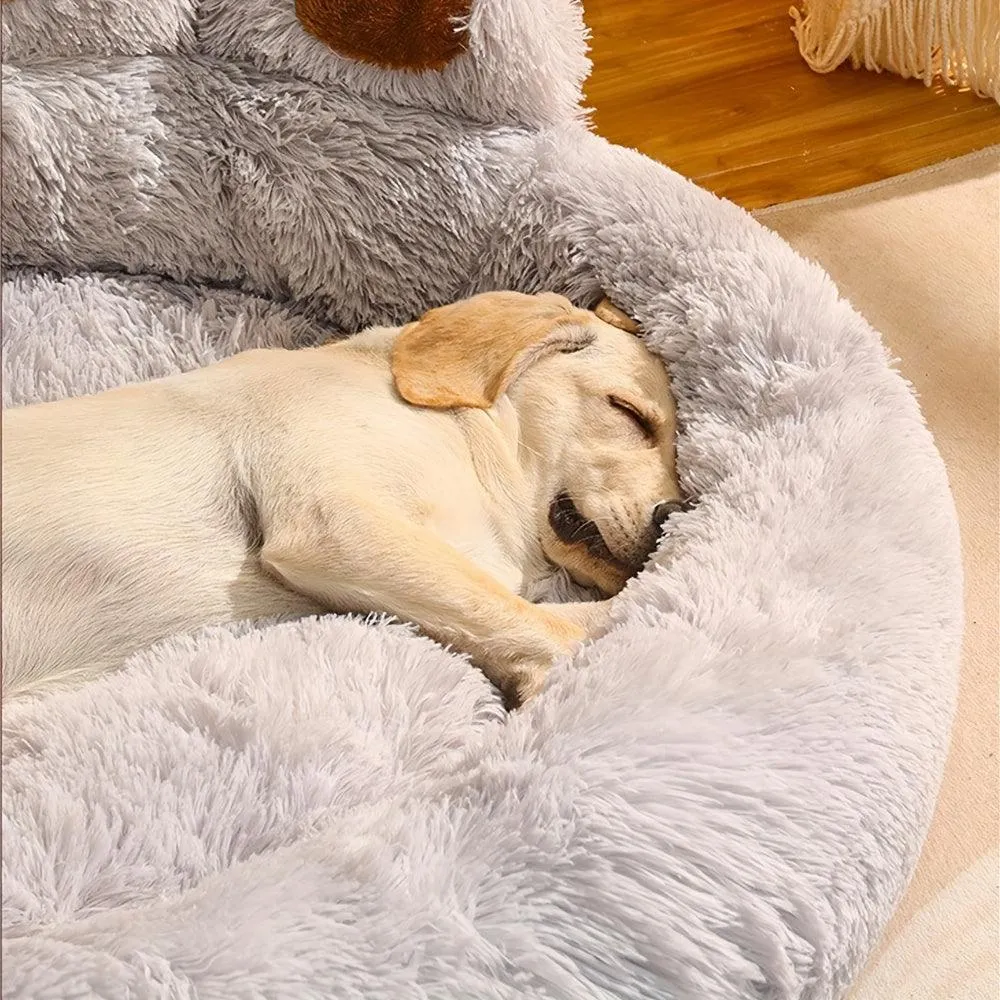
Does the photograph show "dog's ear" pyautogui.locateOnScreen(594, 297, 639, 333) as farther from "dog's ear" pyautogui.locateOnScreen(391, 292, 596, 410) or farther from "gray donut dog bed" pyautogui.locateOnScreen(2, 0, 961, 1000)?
"dog's ear" pyautogui.locateOnScreen(391, 292, 596, 410)

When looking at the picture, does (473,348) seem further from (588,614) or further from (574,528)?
(588,614)

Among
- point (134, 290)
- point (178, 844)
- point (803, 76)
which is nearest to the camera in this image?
point (178, 844)

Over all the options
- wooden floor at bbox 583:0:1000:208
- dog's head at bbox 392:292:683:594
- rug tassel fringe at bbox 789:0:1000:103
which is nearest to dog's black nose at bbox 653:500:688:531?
dog's head at bbox 392:292:683:594

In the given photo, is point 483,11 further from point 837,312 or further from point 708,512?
point 708,512

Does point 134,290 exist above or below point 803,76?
below

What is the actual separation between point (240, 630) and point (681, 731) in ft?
1.71

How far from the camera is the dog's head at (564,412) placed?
57.8 inches

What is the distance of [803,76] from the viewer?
117 inches

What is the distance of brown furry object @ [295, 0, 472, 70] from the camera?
1675 mm

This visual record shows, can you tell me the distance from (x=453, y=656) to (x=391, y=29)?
3.18 feet

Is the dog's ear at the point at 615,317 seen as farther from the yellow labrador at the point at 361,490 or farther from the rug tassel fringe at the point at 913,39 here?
the rug tassel fringe at the point at 913,39

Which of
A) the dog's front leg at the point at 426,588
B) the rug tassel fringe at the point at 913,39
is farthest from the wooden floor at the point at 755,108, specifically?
the dog's front leg at the point at 426,588

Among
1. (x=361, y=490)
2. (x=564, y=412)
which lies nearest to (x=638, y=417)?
(x=564, y=412)

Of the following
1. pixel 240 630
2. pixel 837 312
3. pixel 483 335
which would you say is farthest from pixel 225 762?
pixel 837 312
